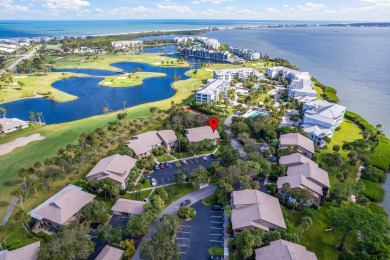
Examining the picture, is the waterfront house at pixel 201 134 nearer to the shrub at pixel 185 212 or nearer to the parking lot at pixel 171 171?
the parking lot at pixel 171 171

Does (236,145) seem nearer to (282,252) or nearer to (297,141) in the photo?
(297,141)

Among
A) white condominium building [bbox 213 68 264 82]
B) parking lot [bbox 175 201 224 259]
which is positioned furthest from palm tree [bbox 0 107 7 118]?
white condominium building [bbox 213 68 264 82]

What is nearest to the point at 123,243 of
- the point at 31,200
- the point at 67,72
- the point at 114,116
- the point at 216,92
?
the point at 31,200

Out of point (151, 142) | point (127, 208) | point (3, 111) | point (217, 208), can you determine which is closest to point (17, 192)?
point (127, 208)

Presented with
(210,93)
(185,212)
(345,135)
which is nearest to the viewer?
Answer: (185,212)

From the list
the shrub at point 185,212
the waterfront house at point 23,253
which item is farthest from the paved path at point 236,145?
the waterfront house at point 23,253

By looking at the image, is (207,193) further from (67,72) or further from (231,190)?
(67,72)
